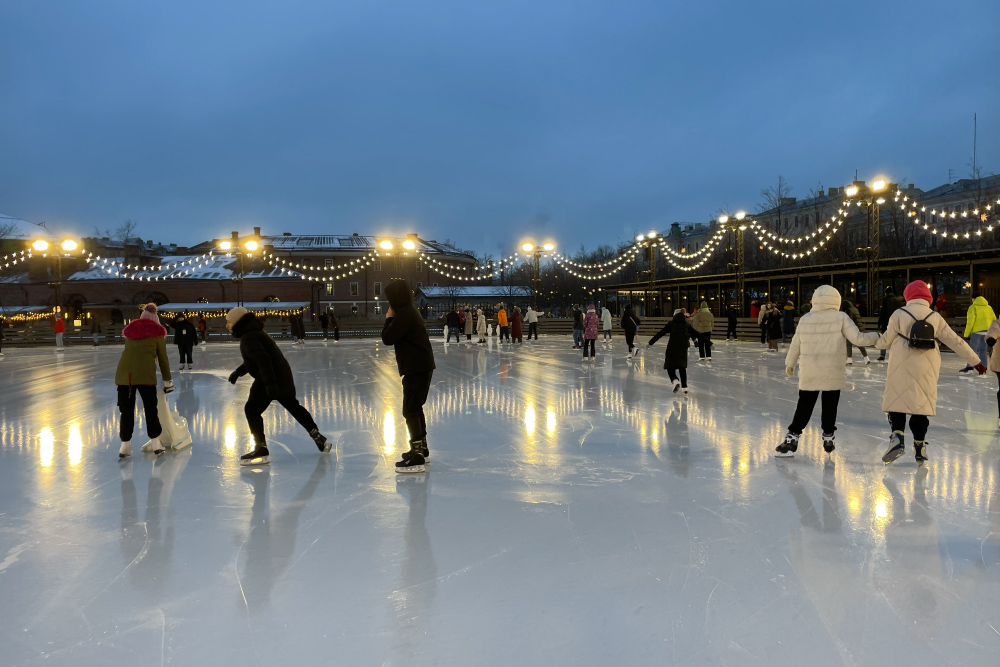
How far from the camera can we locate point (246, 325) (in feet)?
18.9

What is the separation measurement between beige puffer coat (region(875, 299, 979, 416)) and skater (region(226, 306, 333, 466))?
15.2ft

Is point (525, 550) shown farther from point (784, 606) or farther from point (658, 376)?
point (658, 376)

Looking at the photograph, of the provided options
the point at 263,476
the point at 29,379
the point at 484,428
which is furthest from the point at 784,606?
the point at 29,379

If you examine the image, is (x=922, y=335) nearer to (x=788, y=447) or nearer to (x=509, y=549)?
(x=788, y=447)

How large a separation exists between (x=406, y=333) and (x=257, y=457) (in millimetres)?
1672

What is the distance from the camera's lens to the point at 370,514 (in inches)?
168

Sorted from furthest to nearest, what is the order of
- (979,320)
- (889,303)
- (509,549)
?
(889,303), (979,320), (509,549)

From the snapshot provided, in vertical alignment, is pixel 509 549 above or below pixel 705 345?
below

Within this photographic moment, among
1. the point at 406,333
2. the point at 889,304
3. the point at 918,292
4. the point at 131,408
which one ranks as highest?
the point at 918,292

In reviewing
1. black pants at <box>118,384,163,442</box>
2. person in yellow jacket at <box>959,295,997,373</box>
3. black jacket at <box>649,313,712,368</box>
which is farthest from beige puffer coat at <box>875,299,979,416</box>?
person in yellow jacket at <box>959,295,997,373</box>

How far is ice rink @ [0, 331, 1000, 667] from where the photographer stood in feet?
8.68

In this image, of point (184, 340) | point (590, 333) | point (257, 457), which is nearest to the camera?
point (257, 457)

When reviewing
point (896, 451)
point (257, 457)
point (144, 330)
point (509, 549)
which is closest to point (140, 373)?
point (144, 330)

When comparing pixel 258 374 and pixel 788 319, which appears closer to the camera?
pixel 258 374
